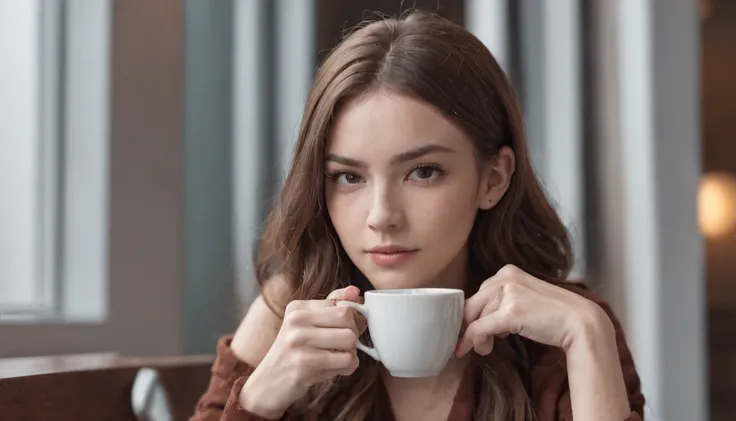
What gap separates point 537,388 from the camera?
39.9 inches

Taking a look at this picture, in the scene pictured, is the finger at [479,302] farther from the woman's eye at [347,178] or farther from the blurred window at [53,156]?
the blurred window at [53,156]

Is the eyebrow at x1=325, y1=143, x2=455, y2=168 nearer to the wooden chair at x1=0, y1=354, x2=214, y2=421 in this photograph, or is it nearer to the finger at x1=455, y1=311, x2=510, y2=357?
the finger at x1=455, y1=311, x2=510, y2=357

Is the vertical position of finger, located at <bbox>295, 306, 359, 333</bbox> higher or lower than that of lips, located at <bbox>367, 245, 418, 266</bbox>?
lower

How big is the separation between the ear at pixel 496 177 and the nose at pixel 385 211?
144 mm

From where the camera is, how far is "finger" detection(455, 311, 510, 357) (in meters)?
0.86

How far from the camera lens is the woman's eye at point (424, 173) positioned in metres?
0.91

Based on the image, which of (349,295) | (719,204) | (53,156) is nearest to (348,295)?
(349,295)

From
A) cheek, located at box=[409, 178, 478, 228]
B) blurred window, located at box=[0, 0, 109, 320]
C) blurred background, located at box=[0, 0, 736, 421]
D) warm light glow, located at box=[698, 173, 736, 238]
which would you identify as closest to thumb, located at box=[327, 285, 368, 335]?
cheek, located at box=[409, 178, 478, 228]

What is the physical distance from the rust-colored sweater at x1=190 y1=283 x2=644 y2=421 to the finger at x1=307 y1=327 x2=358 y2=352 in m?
0.16

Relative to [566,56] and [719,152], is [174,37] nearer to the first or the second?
[566,56]

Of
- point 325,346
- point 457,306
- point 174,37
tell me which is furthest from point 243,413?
point 174,37

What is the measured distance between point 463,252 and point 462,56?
0.26 metres

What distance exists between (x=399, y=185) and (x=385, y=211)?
0.13 feet

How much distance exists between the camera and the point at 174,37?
1.38 metres
